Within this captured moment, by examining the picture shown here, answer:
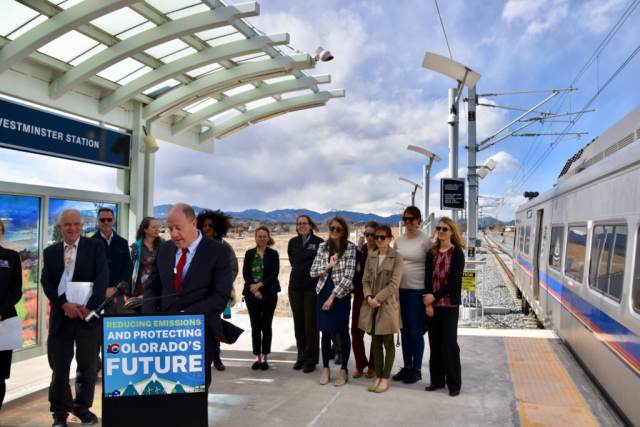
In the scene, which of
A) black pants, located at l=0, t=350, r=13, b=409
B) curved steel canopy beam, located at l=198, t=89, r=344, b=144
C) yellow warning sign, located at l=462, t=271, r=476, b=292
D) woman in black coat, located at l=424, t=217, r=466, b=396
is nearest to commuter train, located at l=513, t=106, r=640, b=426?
yellow warning sign, located at l=462, t=271, r=476, b=292

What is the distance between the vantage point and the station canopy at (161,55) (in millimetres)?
5684

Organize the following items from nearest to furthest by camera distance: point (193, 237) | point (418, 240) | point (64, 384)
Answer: point (193, 237) → point (64, 384) → point (418, 240)

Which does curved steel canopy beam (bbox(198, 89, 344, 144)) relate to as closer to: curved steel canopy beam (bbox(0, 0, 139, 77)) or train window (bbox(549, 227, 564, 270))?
curved steel canopy beam (bbox(0, 0, 139, 77))

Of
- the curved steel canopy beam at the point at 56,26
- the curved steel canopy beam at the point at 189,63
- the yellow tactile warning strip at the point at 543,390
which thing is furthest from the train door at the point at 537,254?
the curved steel canopy beam at the point at 56,26

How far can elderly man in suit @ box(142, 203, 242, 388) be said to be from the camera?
3510 millimetres

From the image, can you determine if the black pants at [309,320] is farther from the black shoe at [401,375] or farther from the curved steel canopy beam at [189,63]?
the curved steel canopy beam at [189,63]

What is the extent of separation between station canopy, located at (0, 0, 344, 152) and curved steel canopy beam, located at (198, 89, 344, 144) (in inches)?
0.9

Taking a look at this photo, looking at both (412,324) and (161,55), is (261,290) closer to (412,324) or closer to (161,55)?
(412,324)

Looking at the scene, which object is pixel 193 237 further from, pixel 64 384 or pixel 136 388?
pixel 64 384

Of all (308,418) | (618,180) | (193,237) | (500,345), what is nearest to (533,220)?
(500,345)

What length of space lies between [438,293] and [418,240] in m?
0.70

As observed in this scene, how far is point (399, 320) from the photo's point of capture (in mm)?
5148

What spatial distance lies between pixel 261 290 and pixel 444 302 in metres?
2.31

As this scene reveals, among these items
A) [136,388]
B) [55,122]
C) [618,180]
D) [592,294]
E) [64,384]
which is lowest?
Result: [64,384]
